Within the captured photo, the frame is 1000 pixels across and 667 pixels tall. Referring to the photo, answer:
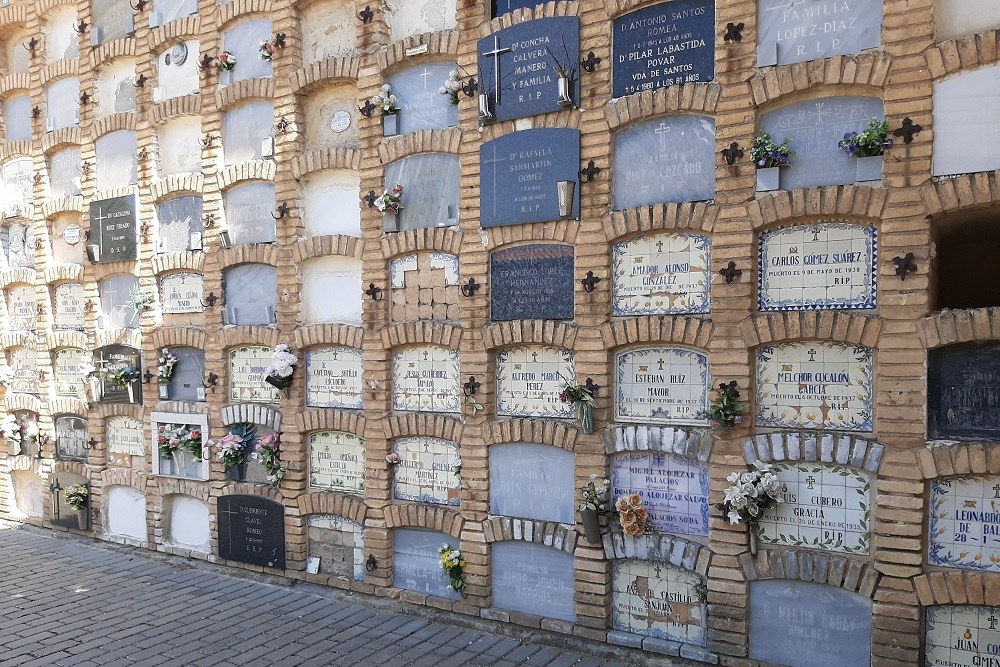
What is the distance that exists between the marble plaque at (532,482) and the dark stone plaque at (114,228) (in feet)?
20.3

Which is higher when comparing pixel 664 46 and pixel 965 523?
pixel 664 46

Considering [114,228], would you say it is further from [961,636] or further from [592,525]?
[961,636]

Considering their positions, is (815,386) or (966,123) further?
(815,386)

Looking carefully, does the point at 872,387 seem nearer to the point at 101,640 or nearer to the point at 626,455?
the point at 626,455

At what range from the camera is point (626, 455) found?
6.75 meters

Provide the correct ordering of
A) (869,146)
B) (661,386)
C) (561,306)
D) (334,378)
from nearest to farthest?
(869,146) < (661,386) < (561,306) < (334,378)

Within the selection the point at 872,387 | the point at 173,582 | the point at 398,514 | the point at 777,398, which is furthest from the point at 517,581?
the point at 173,582

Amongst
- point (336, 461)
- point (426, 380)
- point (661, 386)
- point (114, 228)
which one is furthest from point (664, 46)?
point (114, 228)

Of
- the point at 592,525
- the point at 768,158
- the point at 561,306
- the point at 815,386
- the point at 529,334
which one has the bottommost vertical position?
the point at 592,525

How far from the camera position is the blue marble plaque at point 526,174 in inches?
273

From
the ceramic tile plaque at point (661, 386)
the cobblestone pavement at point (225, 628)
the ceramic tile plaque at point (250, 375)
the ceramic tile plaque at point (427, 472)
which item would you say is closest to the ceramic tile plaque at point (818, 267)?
the ceramic tile plaque at point (661, 386)

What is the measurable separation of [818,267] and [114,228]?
911 centimetres

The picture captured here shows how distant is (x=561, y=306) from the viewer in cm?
701

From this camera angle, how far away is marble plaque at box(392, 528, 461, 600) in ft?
25.4
